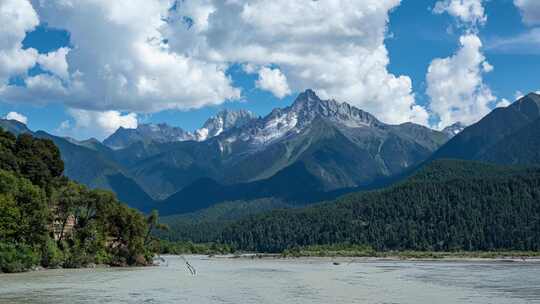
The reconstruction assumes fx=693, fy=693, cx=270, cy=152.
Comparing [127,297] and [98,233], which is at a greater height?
[98,233]

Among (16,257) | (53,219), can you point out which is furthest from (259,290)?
(53,219)

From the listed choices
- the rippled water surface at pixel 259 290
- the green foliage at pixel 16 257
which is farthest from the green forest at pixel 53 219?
the rippled water surface at pixel 259 290

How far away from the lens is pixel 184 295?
8188 cm

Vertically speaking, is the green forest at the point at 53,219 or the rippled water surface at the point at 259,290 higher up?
the green forest at the point at 53,219

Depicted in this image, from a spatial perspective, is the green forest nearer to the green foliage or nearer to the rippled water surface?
the green foliage

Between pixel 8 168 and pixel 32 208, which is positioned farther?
pixel 8 168

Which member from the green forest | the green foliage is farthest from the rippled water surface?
the green forest

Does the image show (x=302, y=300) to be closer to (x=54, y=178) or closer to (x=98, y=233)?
(x=98, y=233)

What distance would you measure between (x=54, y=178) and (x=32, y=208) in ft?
112

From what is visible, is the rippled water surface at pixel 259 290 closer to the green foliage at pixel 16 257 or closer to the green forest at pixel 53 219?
the green foliage at pixel 16 257

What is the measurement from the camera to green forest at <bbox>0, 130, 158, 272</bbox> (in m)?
125

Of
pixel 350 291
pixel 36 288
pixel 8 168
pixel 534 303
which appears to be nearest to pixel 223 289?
pixel 350 291

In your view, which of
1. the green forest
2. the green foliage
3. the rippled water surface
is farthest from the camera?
the green forest

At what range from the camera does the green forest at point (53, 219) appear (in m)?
125
